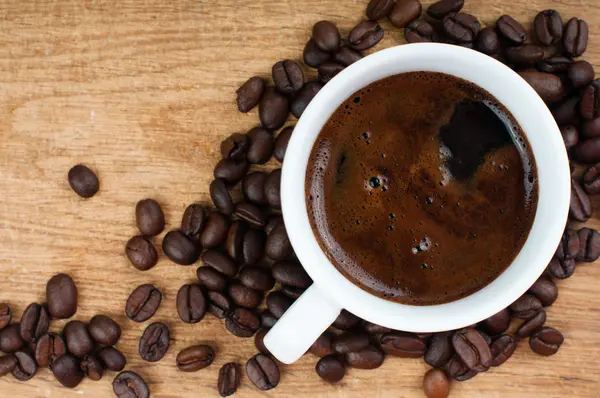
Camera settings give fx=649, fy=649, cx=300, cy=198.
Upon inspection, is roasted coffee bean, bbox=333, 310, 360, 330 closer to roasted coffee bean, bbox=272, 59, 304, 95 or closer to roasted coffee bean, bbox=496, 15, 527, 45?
roasted coffee bean, bbox=272, 59, 304, 95

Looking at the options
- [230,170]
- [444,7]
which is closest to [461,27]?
[444,7]

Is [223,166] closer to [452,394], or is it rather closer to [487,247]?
[487,247]

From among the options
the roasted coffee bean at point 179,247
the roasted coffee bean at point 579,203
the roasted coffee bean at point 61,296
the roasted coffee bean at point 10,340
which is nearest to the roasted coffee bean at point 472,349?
the roasted coffee bean at point 579,203

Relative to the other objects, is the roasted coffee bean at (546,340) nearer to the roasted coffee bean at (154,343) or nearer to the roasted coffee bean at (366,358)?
the roasted coffee bean at (366,358)

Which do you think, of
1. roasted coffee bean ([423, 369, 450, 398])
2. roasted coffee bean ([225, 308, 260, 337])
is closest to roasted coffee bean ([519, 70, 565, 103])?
roasted coffee bean ([423, 369, 450, 398])

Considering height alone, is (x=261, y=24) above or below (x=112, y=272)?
above

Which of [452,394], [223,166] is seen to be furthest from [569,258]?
[223,166]
